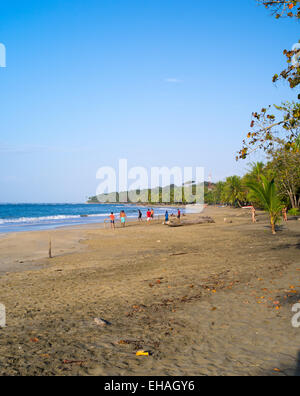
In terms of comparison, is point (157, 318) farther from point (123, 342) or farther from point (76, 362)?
point (76, 362)

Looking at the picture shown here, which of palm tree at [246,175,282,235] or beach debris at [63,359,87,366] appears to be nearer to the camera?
beach debris at [63,359,87,366]

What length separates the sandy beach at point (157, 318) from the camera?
4.39 m

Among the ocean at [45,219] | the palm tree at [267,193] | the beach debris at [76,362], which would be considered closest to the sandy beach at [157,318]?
the beach debris at [76,362]

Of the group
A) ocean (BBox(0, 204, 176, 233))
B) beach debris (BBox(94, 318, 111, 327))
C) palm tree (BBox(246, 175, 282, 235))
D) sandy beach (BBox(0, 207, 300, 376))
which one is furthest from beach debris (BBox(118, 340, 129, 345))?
ocean (BBox(0, 204, 176, 233))

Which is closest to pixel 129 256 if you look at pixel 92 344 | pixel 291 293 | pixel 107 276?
pixel 107 276

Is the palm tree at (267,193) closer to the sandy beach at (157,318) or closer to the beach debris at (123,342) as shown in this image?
the sandy beach at (157,318)

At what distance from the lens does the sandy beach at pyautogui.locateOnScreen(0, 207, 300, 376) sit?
4387 millimetres

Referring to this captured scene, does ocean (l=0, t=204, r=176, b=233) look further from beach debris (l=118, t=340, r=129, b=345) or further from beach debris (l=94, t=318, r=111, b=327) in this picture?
beach debris (l=118, t=340, r=129, b=345)

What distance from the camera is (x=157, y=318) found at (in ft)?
20.3

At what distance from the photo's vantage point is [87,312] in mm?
6742

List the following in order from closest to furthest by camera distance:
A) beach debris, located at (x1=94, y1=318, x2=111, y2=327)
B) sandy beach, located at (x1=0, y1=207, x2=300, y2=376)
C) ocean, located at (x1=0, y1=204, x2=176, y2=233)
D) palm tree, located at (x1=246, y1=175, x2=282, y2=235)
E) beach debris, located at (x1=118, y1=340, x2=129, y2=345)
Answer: sandy beach, located at (x1=0, y1=207, x2=300, y2=376) < beach debris, located at (x1=118, y1=340, x2=129, y2=345) < beach debris, located at (x1=94, y1=318, x2=111, y2=327) < palm tree, located at (x1=246, y1=175, x2=282, y2=235) < ocean, located at (x1=0, y1=204, x2=176, y2=233)

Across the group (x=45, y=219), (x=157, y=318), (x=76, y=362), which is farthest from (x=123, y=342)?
(x=45, y=219)

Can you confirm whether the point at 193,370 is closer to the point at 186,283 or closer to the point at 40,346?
the point at 40,346

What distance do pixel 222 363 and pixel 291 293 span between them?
3491 millimetres
